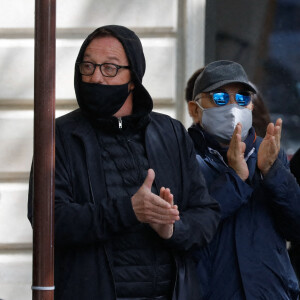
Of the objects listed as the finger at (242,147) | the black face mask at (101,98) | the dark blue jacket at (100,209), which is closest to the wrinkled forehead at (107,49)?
the black face mask at (101,98)

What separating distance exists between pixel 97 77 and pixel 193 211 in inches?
26.3

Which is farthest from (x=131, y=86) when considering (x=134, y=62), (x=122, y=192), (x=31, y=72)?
(x=31, y=72)

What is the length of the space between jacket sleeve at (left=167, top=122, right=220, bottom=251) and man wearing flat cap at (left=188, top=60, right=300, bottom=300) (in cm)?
18

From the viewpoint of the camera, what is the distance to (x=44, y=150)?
3.08 metres

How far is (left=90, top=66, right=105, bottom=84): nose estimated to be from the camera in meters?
3.93

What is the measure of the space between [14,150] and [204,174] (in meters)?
2.01

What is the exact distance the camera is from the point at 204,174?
173 inches

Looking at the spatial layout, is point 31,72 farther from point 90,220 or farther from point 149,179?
point 149,179

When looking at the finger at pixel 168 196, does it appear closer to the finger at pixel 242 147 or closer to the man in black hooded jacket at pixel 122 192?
the man in black hooded jacket at pixel 122 192

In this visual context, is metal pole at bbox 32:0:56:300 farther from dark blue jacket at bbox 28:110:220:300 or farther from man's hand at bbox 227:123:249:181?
man's hand at bbox 227:123:249:181

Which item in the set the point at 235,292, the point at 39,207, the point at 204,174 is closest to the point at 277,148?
the point at 204,174

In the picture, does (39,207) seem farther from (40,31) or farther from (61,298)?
(61,298)

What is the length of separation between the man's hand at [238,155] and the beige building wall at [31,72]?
1.86m

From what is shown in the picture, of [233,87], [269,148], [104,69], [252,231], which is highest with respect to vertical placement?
[104,69]
